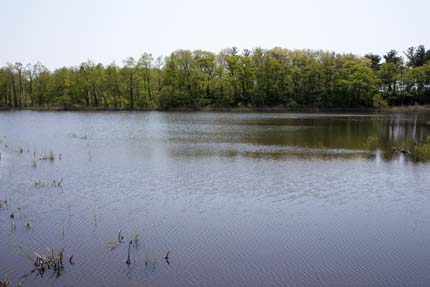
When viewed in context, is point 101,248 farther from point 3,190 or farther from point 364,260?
point 3,190

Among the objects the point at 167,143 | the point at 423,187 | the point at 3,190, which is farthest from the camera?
the point at 167,143

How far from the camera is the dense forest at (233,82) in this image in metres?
88.4

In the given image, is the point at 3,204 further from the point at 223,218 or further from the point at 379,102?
the point at 379,102

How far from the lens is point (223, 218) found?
41.4ft

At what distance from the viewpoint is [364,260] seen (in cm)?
968

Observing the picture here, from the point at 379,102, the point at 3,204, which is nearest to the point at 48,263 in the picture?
the point at 3,204

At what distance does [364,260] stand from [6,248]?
29.8 ft

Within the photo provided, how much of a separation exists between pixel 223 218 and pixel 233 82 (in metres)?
79.4

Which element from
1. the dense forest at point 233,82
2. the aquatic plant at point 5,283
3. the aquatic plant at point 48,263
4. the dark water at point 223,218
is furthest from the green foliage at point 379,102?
the aquatic plant at point 5,283

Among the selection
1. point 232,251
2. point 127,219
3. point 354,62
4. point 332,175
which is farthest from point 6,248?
point 354,62

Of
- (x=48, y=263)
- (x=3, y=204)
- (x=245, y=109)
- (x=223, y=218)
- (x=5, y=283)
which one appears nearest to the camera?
(x=5, y=283)

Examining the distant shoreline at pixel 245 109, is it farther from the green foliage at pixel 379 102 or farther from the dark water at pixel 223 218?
the dark water at pixel 223 218

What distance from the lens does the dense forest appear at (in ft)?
290

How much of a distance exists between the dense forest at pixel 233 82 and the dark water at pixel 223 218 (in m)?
65.7
